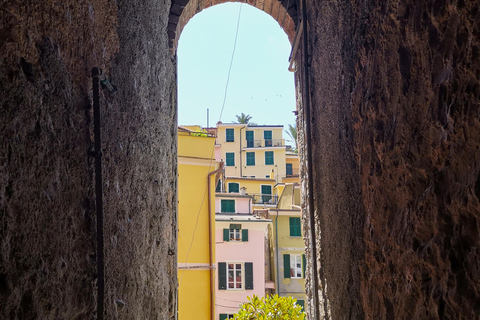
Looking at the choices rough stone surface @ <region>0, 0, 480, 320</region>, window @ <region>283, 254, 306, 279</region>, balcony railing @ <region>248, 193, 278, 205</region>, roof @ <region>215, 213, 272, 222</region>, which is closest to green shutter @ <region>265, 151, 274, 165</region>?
balcony railing @ <region>248, 193, 278, 205</region>

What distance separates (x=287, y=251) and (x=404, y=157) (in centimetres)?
2128

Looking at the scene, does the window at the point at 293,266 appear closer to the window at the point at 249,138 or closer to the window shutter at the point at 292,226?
the window shutter at the point at 292,226

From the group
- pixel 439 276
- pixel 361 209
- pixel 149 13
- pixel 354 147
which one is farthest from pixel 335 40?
pixel 439 276

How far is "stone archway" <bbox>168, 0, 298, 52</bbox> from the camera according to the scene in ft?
19.1

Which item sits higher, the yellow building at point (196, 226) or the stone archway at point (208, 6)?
the stone archway at point (208, 6)

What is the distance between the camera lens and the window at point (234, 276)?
1970cm

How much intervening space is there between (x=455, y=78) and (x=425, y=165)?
0.41m

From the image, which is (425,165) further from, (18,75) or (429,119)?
(18,75)

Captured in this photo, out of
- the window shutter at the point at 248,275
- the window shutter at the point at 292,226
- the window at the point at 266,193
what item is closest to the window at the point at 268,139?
the window at the point at 266,193

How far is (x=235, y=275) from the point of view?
64.8ft

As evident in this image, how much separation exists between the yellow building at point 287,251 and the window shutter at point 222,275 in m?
3.89

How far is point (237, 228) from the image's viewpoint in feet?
64.3

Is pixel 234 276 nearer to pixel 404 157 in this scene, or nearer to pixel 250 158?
pixel 250 158

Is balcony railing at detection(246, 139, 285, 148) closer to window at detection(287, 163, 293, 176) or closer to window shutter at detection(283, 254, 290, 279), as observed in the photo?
window at detection(287, 163, 293, 176)
